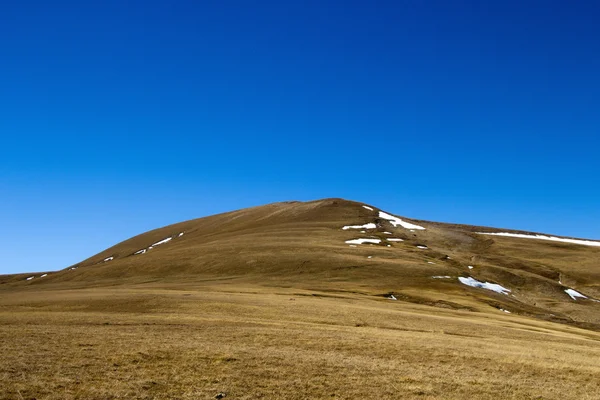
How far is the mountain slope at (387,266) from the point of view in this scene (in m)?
72.3

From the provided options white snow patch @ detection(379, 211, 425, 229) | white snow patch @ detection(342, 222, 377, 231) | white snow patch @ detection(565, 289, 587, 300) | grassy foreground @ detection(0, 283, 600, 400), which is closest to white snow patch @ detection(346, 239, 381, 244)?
white snow patch @ detection(342, 222, 377, 231)

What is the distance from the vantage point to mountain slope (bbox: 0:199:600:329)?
7231cm

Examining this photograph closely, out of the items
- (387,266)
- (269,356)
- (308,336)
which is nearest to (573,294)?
(387,266)

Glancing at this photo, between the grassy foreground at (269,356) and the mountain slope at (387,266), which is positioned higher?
the mountain slope at (387,266)

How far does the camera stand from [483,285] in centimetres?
8006

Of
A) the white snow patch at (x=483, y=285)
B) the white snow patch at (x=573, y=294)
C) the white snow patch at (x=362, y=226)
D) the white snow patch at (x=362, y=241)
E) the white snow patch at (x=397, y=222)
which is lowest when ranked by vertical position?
the white snow patch at (x=573, y=294)

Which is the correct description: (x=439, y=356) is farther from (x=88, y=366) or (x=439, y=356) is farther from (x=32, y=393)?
(x=32, y=393)

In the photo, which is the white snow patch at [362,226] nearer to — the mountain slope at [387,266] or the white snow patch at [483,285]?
the mountain slope at [387,266]

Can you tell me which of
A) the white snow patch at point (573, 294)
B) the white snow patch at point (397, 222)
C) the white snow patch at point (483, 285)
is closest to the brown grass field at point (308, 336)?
the white snow patch at point (573, 294)

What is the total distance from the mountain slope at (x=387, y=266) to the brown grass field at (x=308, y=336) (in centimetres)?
59

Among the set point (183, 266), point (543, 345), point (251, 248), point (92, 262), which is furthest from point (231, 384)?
point (92, 262)

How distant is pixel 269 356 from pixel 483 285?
64.1 m

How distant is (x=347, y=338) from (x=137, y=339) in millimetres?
14014

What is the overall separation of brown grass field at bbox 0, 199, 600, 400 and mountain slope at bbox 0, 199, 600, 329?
594 mm
